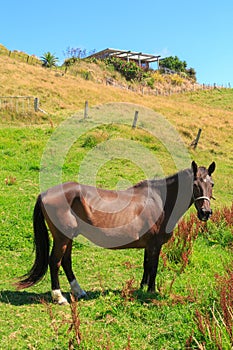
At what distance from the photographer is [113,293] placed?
17.7 ft

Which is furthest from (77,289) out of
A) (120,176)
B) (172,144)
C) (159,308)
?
(172,144)

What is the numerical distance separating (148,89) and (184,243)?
45228 mm

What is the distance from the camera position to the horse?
512 cm

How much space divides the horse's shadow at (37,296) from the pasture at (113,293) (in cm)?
1

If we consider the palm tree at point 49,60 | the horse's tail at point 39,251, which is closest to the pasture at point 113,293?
the horse's tail at point 39,251

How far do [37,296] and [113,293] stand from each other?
1168 mm

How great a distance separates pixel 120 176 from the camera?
43.4 ft

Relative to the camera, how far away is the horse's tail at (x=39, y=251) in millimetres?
5288

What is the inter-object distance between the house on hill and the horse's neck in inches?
2142

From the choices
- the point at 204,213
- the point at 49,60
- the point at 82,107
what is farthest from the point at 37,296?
the point at 49,60

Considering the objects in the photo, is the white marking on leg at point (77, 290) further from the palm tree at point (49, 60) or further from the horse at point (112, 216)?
the palm tree at point (49, 60)

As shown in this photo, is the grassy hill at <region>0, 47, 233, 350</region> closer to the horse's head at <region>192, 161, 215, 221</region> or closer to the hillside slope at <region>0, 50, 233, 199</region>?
the hillside slope at <region>0, 50, 233, 199</region>

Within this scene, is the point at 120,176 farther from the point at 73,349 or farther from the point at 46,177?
the point at 73,349

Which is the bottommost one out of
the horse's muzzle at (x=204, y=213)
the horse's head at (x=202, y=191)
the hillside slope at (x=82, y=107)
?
the horse's muzzle at (x=204, y=213)
